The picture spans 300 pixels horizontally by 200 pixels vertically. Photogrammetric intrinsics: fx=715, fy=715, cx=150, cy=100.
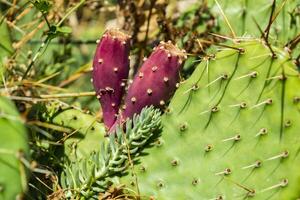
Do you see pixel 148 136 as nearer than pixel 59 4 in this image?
Yes

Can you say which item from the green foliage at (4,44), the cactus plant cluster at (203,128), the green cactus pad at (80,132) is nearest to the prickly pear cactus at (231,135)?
the cactus plant cluster at (203,128)

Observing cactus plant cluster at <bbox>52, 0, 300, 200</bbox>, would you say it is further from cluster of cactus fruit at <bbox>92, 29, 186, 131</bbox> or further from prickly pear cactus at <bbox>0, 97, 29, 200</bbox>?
prickly pear cactus at <bbox>0, 97, 29, 200</bbox>

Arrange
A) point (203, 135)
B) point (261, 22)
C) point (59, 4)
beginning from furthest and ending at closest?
point (59, 4) < point (261, 22) < point (203, 135)

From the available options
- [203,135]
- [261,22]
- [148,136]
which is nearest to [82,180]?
[148,136]

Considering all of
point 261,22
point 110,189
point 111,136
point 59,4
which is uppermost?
point 59,4

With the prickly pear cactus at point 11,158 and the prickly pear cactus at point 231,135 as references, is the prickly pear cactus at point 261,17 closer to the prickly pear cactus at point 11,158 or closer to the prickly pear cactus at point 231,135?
the prickly pear cactus at point 231,135

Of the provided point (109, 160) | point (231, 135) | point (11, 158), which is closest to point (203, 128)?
point (231, 135)


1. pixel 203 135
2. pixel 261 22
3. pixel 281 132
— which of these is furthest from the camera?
pixel 261 22

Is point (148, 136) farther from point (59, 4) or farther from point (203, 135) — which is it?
point (59, 4)
